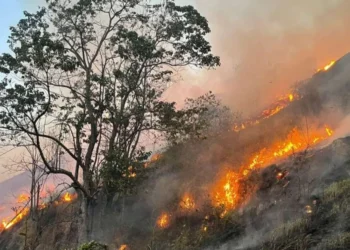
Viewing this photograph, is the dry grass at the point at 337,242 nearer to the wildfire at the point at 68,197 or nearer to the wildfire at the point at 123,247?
the wildfire at the point at 123,247

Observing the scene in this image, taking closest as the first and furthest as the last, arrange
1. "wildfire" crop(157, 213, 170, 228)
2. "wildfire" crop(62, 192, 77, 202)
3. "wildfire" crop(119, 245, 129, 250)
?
1. "wildfire" crop(119, 245, 129, 250)
2. "wildfire" crop(157, 213, 170, 228)
3. "wildfire" crop(62, 192, 77, 202)

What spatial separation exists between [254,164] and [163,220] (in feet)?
21.1

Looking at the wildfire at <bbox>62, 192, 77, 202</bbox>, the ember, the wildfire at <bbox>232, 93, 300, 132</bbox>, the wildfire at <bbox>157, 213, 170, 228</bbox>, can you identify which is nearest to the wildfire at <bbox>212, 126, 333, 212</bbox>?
the wildfire at <bbox>157, 213, 170, 228</bbox>

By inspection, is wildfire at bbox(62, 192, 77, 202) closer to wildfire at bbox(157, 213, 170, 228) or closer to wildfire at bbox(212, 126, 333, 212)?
wildfire at bbox(157, 213, 170, 228)

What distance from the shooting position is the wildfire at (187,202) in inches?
887

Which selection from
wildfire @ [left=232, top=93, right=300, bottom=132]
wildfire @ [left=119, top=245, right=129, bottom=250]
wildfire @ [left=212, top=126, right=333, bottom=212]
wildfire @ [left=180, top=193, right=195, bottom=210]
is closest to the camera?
wildfire @ [left=119, top=245, right=129, bottom=250]

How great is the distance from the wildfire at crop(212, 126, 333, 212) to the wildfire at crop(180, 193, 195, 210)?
141cm

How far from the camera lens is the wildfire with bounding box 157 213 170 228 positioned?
22.8m


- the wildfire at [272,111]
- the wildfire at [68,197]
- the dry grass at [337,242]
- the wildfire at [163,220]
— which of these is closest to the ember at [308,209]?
the dry grass at [337,242]

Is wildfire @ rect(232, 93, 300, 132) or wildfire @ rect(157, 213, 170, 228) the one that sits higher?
wildfire @ rect(232, 93, 300, 132)

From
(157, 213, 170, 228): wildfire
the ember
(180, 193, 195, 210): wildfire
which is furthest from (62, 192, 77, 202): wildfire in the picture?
the ember

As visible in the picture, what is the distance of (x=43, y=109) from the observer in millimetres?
16688

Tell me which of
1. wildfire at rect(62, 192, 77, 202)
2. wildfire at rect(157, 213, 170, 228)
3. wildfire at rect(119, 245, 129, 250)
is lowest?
wildfire at rect(119, 245, 129, 250)

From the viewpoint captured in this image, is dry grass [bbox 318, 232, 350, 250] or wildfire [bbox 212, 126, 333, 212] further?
wildfire [bbox 212, 126, 333, 212]
